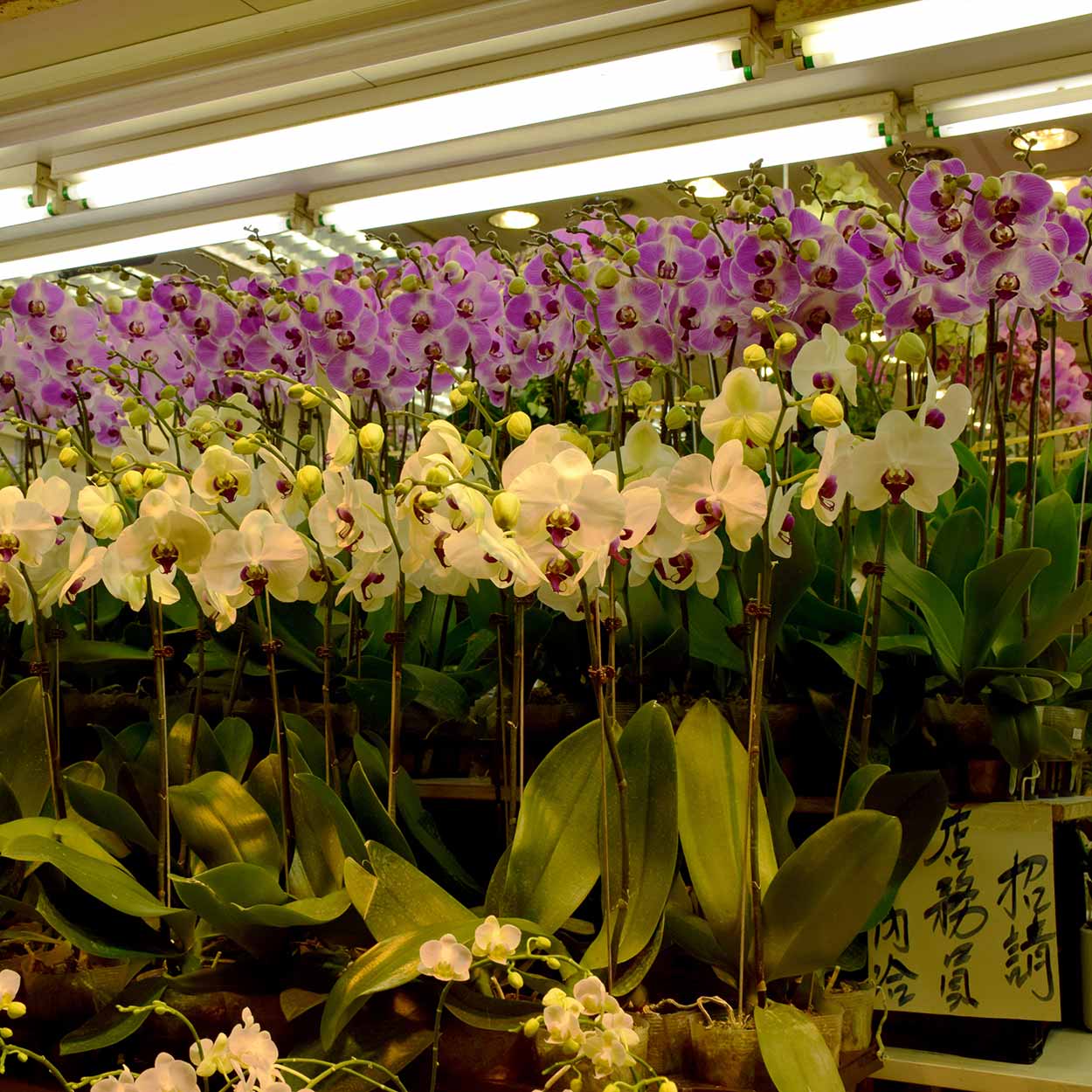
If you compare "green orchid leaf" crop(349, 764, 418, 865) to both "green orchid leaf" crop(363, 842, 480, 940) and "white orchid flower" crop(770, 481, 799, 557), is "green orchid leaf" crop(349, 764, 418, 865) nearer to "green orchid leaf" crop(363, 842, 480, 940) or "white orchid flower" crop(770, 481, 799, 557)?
"green orchid leaf" crop(363, 842, 480, 940)

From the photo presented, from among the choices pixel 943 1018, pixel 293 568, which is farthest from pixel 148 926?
pixel 943 1018

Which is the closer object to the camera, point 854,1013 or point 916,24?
point 854,1013

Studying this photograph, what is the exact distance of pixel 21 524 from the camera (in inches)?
35.5

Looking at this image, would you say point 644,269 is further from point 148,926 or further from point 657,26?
point 657,26

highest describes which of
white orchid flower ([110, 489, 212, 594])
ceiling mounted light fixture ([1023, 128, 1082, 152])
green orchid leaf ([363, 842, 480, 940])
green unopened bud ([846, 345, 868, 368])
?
ceiling mounted light fixture ([1023, 128, 1082, 152])

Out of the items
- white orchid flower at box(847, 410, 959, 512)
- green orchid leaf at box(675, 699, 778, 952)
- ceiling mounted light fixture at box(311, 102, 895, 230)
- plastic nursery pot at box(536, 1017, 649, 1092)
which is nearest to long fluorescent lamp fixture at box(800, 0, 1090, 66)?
ceiling mounted light fixture at box(311, 102, 895, 230)

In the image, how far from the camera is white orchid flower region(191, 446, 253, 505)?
0.84 metres

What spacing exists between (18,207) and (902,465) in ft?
7.33

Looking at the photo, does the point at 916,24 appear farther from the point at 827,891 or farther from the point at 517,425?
the point at 827,891

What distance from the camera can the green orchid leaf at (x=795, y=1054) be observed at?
69cm

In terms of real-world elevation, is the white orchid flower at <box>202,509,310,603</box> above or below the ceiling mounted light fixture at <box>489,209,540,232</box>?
below

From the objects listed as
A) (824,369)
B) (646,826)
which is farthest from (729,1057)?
(824,369)

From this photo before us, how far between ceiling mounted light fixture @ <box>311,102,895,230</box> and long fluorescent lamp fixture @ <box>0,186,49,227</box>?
1.81 ft

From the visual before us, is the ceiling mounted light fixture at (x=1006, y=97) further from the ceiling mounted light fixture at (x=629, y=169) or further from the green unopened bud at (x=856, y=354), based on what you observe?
the green unopened bud at (x=856, y=354)
